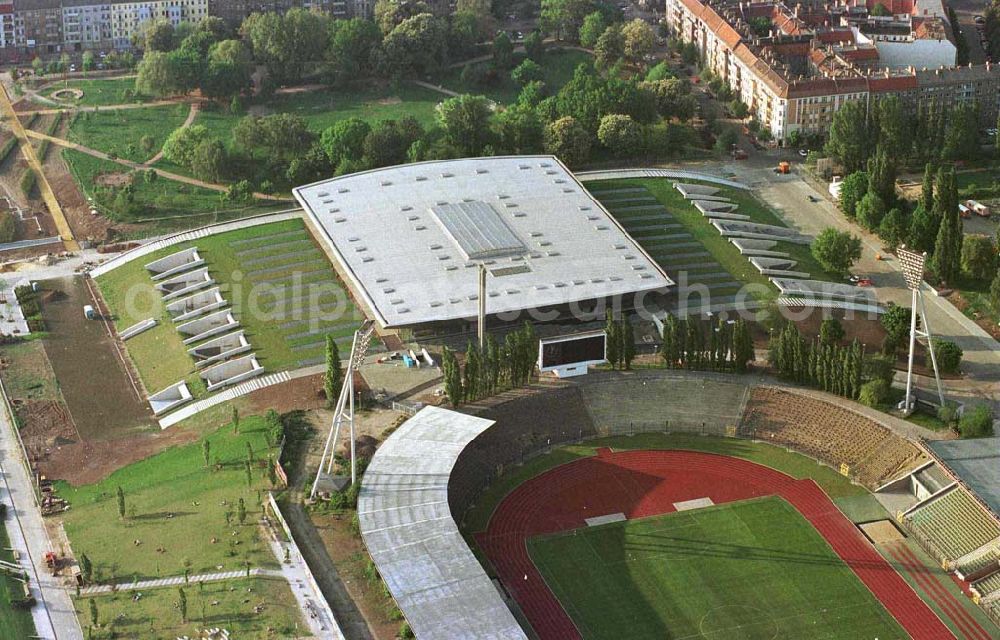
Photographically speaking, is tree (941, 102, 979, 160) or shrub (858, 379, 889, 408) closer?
shrub (858, 379, 889, 408)

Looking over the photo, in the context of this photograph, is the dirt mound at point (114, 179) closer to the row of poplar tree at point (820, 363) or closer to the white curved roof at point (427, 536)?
the white curved roof at point (427, 536)

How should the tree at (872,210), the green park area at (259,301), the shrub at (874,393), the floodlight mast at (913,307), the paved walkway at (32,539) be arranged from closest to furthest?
the paved walkway at (32,539), the floodlight mast at (913,307), the shrub at (874,393), the green park area at (259,301), the tree at (872,210)

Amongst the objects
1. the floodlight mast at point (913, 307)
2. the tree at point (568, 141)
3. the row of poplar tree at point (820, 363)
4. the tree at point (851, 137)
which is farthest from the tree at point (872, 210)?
the tree at point (568, 141)

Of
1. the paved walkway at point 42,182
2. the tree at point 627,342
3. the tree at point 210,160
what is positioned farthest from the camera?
the tree at point 210,160

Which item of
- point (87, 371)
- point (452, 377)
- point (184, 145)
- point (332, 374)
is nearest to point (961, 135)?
point (452, 377)

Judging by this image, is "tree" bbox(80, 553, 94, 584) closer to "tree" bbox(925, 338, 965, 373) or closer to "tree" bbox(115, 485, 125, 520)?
"tree" bbox(115, 485, 125, 520)

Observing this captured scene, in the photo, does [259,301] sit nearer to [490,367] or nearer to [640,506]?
[490,367]

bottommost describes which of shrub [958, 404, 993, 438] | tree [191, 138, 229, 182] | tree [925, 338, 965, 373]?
shrub [958, 404, 993, 438]

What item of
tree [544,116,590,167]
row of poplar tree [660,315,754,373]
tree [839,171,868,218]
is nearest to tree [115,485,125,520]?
row of poplar tree [660,315,754,373]
